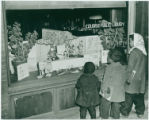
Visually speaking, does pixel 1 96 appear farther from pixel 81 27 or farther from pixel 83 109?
pixel 81 27

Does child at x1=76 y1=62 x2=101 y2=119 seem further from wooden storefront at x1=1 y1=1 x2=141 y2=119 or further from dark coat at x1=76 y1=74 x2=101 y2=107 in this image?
wooden storefront at x1=1 y1=1 x2=141 y2=119

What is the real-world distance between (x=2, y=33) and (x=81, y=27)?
174 centimetres

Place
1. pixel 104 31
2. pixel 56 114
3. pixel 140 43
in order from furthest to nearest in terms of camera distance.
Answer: pixel 104 31 → pixel 56 114 → pixel 140 43

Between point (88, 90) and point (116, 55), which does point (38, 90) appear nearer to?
point (88, 90)

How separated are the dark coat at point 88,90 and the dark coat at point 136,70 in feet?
2.22

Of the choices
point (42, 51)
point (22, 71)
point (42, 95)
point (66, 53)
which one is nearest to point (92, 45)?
point (66, 53)

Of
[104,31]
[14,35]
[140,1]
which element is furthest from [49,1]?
[140,1]

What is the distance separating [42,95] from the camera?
5.89 m

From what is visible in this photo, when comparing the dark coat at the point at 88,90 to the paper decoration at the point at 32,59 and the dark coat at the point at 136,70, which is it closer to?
the dark coat at the point at 136,70

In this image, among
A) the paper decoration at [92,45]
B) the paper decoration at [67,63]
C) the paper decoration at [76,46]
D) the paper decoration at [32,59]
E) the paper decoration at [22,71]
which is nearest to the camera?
the paper decoration at [22,71]

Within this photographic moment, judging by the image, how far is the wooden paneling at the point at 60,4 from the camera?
528 cm

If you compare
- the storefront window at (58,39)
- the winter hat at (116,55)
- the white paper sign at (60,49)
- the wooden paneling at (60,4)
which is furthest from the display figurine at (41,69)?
the winter hat at (116,55)

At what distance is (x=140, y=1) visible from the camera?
7.04 m

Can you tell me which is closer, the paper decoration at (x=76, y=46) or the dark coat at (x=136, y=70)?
the dark coat at (x=136, y=70)
